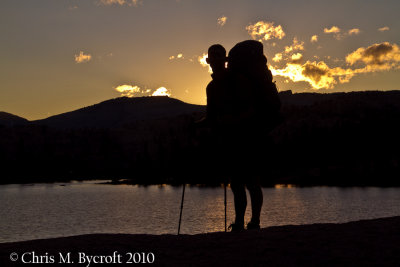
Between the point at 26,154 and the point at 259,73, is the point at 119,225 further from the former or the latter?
the point at 26,154

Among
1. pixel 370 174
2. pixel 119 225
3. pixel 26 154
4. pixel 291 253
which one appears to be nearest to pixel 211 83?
pixel 291 253

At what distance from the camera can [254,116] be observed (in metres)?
8.94

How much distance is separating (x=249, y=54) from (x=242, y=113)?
1.07 m

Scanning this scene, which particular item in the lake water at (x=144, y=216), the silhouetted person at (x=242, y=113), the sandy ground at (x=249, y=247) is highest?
the silhouetted person at (x=242, y=113)

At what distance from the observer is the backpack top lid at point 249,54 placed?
9.04 m

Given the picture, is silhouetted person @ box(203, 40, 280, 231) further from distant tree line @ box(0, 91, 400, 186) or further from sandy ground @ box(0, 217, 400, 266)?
distant tree line @ box(0, 91, 400, 186)

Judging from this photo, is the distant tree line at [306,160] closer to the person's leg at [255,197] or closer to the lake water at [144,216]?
the lake water at [144,216]

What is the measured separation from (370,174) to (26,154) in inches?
4427

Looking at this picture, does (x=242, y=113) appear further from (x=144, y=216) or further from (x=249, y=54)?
(x=144, y=216)

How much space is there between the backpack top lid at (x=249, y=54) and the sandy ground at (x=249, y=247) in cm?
295

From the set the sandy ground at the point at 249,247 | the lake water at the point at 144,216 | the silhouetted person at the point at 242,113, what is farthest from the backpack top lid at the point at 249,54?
the lake water at the point at 144,216

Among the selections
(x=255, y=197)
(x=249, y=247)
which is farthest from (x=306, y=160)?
(x=249, y=247)

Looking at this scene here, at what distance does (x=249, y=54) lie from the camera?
906 cm

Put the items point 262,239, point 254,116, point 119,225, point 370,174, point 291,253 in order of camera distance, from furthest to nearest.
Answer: point 370,174
point 119,225
point 254,116
point 262,239
point 291,253
